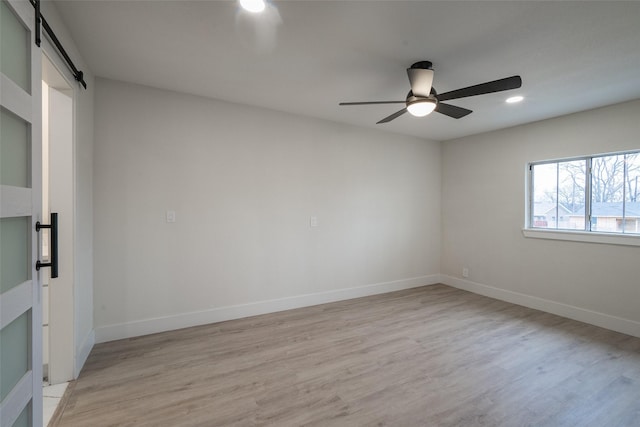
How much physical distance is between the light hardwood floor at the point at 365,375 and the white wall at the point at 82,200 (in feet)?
0.92

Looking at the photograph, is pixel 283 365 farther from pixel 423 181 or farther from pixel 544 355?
pixel 423 181

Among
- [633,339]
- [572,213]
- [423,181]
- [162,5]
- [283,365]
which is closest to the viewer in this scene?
[162,5]

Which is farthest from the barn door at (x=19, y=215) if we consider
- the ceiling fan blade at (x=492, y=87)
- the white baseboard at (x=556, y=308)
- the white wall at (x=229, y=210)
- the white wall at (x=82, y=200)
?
the white baseboard at (x=556, y=308)

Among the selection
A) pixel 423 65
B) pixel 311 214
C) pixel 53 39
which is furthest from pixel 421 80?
pixel 53 39

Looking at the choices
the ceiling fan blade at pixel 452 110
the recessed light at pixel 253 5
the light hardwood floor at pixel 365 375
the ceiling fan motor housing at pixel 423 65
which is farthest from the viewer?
the ceiling fan blade at pixel 452 110

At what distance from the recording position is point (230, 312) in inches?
129

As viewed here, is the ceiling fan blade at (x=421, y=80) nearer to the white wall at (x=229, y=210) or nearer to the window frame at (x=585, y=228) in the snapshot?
the white wall at (x=229, y=210)

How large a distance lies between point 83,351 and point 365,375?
238 cm

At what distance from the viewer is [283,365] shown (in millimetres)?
2359

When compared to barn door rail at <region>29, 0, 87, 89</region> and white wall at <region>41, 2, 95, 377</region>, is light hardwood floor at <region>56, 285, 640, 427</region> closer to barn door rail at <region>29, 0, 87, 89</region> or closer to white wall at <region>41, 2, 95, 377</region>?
white wall at <region>41, 2, 95, 377</region>

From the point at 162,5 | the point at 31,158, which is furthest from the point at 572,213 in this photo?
the point at 31,158

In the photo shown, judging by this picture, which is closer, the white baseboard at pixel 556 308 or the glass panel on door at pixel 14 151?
the glass panel on door at pixel 14 151

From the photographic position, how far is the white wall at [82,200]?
211 centimetres

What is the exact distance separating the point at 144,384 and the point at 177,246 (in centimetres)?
133
